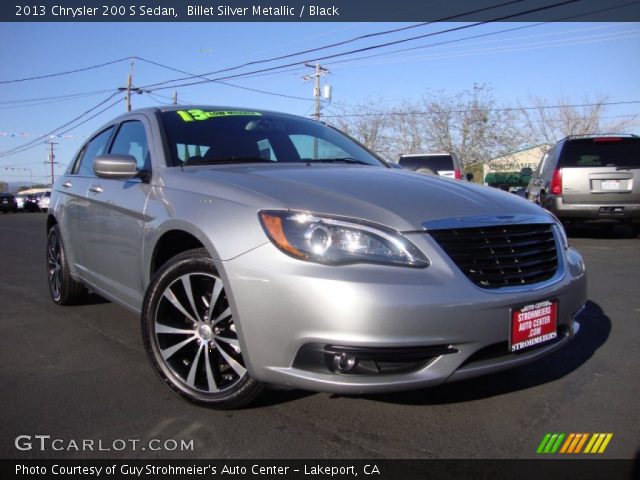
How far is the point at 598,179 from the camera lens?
30.4ft

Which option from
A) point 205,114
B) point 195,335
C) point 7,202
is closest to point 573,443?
point 195,335

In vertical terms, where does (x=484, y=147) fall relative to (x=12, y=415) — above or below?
above

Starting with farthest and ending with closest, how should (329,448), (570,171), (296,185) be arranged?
1. (570,171)
2. (296,185)
3. (329,448)

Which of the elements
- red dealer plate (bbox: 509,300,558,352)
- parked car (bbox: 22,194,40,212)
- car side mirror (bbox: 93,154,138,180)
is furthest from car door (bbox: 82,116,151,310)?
parked car (bbox: 22,194,40,212)

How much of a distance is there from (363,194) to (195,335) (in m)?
1.08

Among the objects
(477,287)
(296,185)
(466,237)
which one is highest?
(296,185)

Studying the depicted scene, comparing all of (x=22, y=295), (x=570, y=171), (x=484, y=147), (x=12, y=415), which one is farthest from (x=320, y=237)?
(x=484, y=147)

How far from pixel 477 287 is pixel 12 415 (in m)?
2.27

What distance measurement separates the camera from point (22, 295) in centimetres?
547

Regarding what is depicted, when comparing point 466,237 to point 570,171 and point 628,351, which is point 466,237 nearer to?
point 628,351

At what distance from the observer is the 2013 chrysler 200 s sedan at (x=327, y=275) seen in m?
2.11
